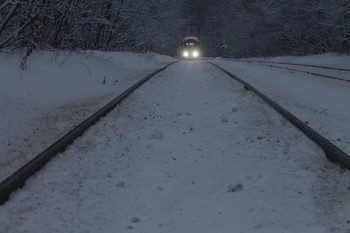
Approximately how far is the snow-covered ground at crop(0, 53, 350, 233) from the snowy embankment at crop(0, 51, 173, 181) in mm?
61

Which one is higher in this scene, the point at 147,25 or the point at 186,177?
the point at 147,25

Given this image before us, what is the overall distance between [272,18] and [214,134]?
107 ft

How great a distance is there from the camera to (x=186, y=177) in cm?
334

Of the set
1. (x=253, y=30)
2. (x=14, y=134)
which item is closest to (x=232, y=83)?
(x=14, y=134)

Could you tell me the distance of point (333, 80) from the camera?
1143 cm

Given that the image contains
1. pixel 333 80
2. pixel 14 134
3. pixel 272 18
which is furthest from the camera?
pixel 272 18

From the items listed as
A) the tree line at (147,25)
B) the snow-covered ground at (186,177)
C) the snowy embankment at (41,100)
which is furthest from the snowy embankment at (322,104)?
the tree line at (147,25)

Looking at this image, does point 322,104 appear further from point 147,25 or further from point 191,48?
point 191,48

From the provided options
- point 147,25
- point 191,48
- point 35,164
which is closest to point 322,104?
point 35,164

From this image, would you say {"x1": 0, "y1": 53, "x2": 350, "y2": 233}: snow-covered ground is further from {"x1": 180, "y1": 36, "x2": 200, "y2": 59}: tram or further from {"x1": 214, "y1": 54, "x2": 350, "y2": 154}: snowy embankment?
{"x1": 180, "y1": 36, "x2": 200, "y2": 59}: tram

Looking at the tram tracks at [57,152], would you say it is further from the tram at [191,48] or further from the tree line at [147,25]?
the tram at [191,48]

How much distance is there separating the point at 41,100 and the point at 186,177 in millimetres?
4035

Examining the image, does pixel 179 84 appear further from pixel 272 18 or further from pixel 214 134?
pixel 272 18

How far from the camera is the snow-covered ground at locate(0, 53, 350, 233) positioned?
2467mm
